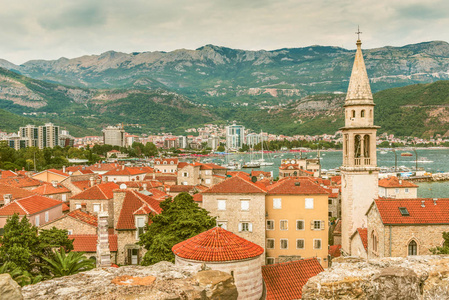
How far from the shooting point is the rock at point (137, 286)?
5.07m

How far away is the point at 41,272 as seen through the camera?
17.4 metres

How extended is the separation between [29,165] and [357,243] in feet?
344

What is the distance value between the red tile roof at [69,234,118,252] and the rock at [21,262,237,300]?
62.4 ft

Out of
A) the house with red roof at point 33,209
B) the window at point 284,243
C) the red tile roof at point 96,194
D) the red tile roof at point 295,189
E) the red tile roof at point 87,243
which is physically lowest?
the window at point 284,243

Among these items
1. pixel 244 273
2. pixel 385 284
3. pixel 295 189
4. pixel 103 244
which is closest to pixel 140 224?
pixel 103 244

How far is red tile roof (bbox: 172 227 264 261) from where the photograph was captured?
1252 centimetres

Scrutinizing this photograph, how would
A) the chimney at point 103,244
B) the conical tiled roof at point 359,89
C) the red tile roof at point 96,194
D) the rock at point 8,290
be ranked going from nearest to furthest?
the rock at point 8,290 < the chimney at point 103,244 < the conical tiled roof at point 359,89 < the red tile roof at point 96,194

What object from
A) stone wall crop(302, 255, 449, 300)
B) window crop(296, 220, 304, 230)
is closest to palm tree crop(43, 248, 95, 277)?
stone wall crop(302, 255, 449, 300)

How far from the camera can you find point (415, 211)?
2447 centimetres

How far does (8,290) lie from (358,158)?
28.8 meters

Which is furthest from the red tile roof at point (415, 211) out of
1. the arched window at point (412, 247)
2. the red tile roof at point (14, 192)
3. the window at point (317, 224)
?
the red tile roof at point (14, 192)

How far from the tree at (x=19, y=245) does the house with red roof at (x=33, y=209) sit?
39.2 ft

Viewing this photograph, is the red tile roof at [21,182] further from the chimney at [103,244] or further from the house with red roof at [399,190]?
the house with red roof at [399,190]

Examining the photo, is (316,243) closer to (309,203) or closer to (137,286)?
(309,203)
